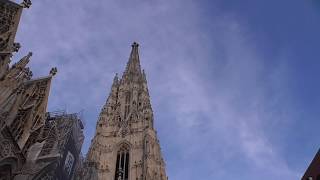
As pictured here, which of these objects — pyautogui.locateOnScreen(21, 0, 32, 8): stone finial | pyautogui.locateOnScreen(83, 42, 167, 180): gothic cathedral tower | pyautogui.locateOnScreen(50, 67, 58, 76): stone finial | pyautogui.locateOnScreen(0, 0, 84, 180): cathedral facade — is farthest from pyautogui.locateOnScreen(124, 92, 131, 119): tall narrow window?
pyautogui.locateOnScreen(21, 0, 32, 8): stone finial

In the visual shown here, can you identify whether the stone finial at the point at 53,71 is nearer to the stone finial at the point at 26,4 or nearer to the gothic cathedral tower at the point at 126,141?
the stone finial at the point at 26,4

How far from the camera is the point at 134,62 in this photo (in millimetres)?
57375

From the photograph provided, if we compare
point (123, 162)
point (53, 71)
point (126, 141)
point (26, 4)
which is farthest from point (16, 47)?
point (126, 141)

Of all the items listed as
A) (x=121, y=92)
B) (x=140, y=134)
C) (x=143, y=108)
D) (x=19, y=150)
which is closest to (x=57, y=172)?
(x=19, y=150)

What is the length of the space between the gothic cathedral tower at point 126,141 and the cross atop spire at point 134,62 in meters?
4.06

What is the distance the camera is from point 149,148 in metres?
37.4

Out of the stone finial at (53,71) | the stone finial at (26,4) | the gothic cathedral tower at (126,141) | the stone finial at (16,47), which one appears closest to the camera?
the stone finial at (16,47)

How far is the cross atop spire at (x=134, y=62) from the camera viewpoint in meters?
54.2

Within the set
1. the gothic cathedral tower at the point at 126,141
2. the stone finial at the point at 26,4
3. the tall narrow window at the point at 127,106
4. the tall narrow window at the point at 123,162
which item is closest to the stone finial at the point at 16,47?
the stone finial at the point at 26,4

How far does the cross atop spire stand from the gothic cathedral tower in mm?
4060

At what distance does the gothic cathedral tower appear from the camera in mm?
35688

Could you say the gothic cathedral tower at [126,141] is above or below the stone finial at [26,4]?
above

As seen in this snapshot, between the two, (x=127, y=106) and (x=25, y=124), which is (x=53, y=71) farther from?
(x=127, y=106)

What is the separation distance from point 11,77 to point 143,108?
1014 inches
